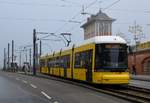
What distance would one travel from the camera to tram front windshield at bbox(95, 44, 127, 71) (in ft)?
95.8

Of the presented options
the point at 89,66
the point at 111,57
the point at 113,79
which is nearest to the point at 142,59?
the point at 89,66

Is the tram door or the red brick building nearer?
A: the tram door

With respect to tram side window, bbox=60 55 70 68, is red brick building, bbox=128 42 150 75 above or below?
above

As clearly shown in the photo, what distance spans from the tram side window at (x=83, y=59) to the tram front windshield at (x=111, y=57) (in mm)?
1483

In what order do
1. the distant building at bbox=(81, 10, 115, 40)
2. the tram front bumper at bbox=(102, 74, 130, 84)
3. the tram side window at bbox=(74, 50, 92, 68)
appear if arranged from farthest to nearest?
1. the distant building at bbox=(81, 10, 115, 40)
2. the tram side window at bbox=(74, 50, 92, 68)
3. the tram front bumper at bbox=(102, 74, 130, 84)

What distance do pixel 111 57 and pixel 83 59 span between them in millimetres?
4273

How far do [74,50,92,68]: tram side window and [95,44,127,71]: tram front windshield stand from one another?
1.48m

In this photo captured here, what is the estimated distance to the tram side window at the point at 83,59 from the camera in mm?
31388

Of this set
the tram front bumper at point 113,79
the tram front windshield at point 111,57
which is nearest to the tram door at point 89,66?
the tram front windshield at point 111,57

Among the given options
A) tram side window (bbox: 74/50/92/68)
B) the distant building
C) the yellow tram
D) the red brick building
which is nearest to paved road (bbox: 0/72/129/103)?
the yellow tram

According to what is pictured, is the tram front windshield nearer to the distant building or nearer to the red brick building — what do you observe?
the red brick building

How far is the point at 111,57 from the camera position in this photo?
2942 centimetres

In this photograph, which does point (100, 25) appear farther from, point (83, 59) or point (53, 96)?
point (53, 96)

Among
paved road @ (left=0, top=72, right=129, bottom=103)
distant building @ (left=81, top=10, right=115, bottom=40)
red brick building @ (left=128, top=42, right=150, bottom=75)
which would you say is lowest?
paved road @ (left=0, top=72, right=129, bottom=103)
